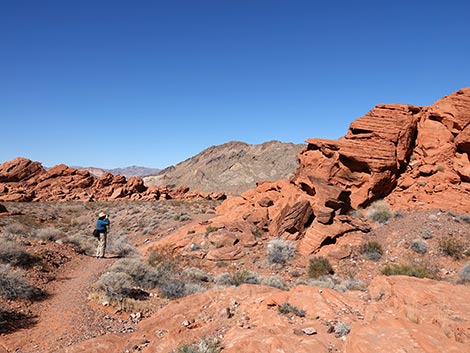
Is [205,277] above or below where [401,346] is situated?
below

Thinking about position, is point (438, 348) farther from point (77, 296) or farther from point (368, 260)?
point (368, 260)

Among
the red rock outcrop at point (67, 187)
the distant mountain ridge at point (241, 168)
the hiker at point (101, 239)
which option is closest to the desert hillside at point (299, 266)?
the hiker at point (101, 239)

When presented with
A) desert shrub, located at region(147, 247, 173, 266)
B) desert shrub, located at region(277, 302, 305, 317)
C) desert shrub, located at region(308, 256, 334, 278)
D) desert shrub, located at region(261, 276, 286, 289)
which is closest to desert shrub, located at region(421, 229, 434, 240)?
desert shrub, located at region(308, 256, 334, 278)

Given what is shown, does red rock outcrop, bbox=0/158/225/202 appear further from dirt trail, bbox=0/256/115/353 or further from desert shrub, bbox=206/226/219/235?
dirt trail, bbox=0/256/115/353

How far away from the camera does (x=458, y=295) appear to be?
6.64 m

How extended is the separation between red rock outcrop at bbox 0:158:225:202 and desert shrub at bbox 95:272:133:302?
153 ft

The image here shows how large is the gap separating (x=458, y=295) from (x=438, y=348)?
2737mm

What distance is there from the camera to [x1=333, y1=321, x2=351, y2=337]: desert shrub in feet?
18.4

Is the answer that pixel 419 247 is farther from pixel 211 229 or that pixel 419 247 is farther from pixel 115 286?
pixel 115 286

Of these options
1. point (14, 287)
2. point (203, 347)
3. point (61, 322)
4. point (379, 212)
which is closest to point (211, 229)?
point (379, 212)

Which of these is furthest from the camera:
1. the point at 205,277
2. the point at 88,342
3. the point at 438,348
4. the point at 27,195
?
the point at 27,195

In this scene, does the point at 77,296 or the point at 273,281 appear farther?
the point at 273,281

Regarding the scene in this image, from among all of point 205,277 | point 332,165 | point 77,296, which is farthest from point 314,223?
point 77,296

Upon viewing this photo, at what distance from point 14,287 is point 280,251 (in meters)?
10.7
